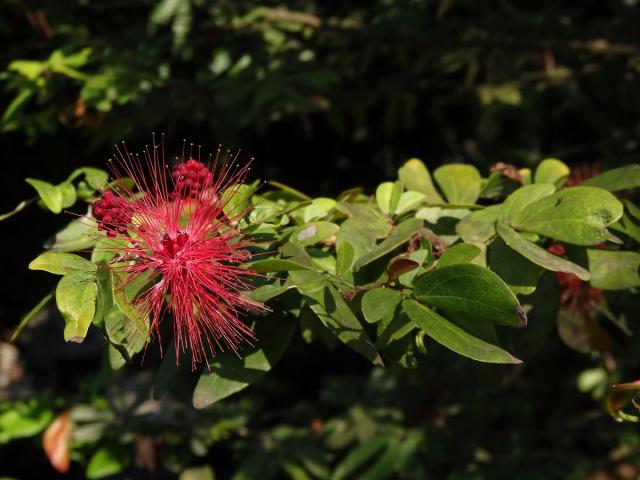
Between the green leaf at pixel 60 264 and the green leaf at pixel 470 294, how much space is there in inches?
21.5

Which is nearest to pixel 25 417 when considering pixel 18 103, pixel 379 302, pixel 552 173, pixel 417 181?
pixel 18 103

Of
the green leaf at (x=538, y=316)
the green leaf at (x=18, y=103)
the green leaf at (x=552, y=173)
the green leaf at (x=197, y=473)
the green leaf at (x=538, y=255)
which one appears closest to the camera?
the green leaf at (x=538, y=255)

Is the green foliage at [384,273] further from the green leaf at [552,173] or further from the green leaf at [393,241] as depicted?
the green leaf at [552,173]

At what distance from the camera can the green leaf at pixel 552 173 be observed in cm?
157

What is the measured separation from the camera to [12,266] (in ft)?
10.3

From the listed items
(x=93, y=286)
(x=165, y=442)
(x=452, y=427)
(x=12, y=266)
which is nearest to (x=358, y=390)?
(x=452, y=427)

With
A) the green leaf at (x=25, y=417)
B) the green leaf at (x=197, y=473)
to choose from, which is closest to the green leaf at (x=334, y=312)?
the green leaf at (x=197, y=473)

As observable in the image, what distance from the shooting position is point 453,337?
46.6 inches

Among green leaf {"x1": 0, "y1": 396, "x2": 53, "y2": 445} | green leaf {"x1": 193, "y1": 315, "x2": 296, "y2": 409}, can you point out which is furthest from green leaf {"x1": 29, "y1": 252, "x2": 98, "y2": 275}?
green leaf {"x1": 0, "y1": 396, "x2": 53, "y2": 445}

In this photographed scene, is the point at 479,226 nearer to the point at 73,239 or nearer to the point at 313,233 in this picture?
the point at 313,233

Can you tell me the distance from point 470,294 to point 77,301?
614 mm

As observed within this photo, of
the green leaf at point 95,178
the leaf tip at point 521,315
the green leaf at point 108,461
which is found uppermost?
the green leaf at point 95,178

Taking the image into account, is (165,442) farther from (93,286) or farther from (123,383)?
(93,286)

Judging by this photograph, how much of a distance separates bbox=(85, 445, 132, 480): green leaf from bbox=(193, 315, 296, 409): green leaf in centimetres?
138
